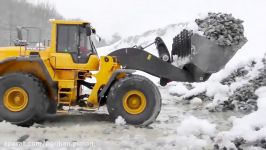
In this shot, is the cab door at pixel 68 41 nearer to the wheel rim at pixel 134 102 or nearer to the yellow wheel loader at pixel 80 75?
the yellow wheel loader at pixel 80 75

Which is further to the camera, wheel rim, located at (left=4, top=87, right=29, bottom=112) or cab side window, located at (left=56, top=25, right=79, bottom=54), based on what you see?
cab side window, located at (left=56, top=25, right=79, bottom=54)

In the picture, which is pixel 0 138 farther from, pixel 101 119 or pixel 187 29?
pixel 187 29

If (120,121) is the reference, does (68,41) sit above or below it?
above

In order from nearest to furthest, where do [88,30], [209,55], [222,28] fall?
[88,30]
[209,55]
[222,28]

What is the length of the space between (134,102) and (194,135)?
5.37 ft

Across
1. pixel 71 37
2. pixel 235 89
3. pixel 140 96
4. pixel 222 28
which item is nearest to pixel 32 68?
pixel 71 37

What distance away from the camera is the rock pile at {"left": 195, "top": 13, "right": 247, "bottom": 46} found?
9.16m

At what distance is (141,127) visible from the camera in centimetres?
816

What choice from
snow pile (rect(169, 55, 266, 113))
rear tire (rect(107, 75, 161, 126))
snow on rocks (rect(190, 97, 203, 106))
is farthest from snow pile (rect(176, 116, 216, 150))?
snow on rocks (rect(190, 97, 203, 106))

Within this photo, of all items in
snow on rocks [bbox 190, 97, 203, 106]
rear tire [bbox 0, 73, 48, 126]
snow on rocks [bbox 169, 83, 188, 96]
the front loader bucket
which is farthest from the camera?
snow on rocks [bbox 169, 83, 188, 96]

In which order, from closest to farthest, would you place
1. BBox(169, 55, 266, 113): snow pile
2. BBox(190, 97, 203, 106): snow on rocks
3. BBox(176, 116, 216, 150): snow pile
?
BBox(176, 116, 216, 150): snow pile < BBox(169, 55, 266, 113): snow pile < BBox(190, 97, 203, 106): snow on rocks

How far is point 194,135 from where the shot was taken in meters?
7.30

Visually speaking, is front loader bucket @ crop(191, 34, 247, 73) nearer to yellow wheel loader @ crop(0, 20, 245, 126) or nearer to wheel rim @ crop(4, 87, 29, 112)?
yellow wheel loader @ crop(0, 20, 245, 126)

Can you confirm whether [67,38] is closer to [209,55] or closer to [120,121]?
[120,121]
